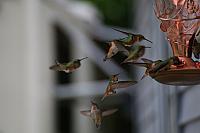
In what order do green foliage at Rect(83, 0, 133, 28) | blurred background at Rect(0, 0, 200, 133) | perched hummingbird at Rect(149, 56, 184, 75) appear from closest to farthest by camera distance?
perched hummingbird at Rect(149, 56, 184, 75)
blurred background at Rect(0, 0, 200, 133)
green foliage at Rect(83, 0, 133, 28)

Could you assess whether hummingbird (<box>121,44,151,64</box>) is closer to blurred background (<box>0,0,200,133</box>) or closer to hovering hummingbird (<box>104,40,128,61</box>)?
hovering hummingbird (<box>104,40,128,61</box>)

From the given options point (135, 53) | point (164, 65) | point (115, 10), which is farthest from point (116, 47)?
point (115, 10)

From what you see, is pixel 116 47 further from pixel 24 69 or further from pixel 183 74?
pixel 24 69

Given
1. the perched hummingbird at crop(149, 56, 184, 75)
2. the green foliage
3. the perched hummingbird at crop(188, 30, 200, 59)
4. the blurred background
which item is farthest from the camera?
the green foliage

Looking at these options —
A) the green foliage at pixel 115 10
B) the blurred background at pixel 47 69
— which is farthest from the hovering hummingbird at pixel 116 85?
the green foliage at pixel 115 10

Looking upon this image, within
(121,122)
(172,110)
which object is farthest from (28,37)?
(172,110)

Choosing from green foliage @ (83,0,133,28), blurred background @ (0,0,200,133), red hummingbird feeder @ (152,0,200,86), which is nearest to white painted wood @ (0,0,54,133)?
blurred background @ (0,0,200,133)

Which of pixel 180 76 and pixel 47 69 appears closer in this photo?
pixel 180 76

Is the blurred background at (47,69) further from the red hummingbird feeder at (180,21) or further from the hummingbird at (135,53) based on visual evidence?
the hummingbird at (135,53)
